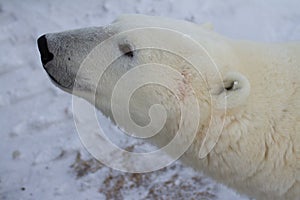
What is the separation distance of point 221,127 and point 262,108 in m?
0.21

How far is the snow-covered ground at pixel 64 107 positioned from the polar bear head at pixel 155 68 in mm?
1305

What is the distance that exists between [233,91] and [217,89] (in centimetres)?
8

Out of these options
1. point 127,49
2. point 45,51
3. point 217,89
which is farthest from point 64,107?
point 217,89

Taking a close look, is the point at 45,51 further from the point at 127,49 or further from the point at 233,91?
the point at 233,91

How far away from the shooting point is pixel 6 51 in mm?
4465

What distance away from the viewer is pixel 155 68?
7.27 feet

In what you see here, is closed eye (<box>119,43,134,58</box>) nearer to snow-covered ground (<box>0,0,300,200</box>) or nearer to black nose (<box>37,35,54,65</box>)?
black nose (<box>37,35,54,65</box>)

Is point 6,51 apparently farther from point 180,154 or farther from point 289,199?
point 289,199

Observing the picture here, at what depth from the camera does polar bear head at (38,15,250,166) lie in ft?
7.07

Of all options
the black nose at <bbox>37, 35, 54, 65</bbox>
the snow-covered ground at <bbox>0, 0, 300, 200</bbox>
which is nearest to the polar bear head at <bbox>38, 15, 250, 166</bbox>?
the black nose at <bbox>37, 35, 54, 65</bbox>

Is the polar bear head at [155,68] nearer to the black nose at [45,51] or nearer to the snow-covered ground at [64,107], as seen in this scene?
the black nose at [45,51]

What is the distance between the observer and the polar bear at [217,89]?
2156 millimetres

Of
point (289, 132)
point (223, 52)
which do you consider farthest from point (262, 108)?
point (223, 52)

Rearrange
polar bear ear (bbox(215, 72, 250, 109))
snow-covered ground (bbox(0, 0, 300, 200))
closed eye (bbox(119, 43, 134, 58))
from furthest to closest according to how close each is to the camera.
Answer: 1. snow-covered ground (bbox(0, 0, 300, 200))
2. closed eye (bbox(119, 43, 134, 58))
3. polar bear ear (bbox(215, 72, 250, 109))
